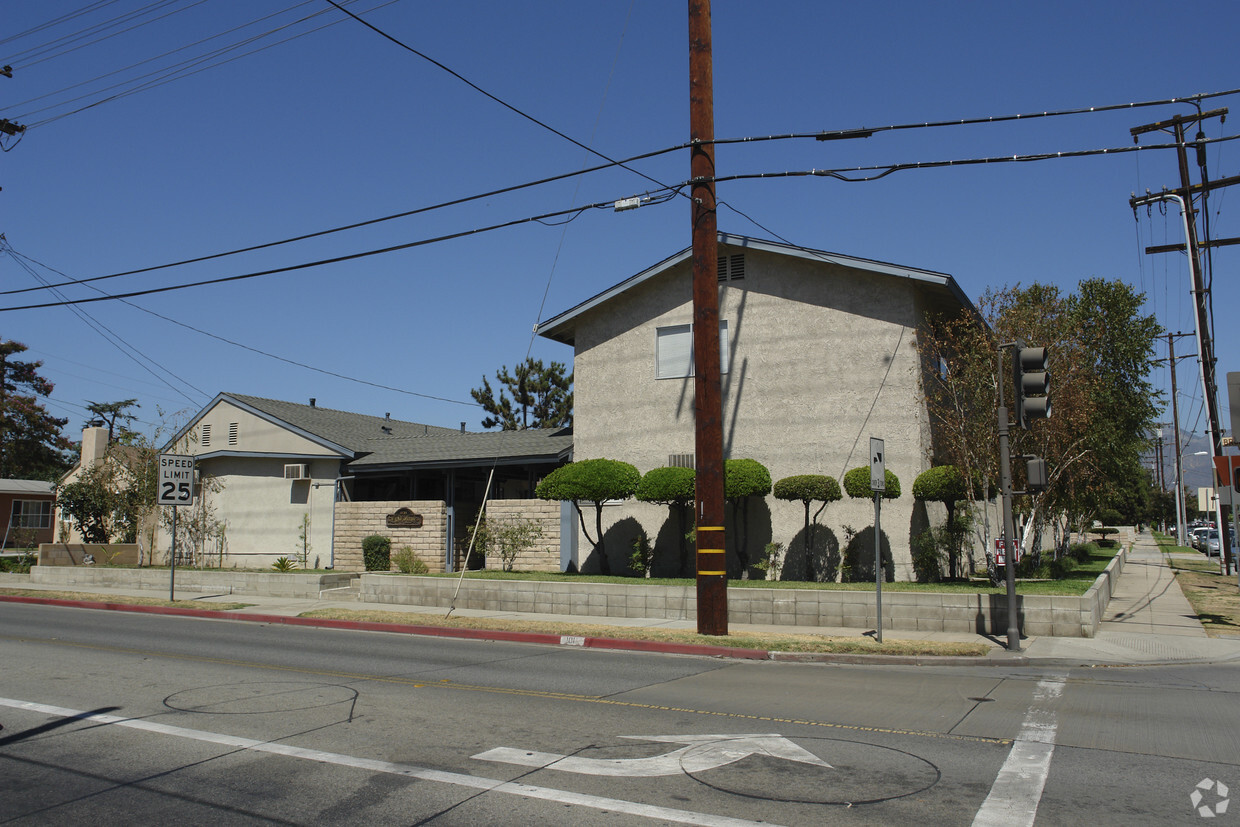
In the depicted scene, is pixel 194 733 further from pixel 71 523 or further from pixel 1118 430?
pixel 71 523

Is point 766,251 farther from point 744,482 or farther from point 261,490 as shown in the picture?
Answer: point 261,490

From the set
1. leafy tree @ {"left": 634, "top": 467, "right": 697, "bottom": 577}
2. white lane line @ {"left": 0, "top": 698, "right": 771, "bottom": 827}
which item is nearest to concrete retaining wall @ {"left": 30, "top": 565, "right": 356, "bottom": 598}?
leafy tree @ {"left": 634, "top": 467, "right": 697, "bottom": 577}

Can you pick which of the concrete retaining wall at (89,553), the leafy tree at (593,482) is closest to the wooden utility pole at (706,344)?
the leafy tree at (593,482)

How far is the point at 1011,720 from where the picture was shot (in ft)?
28.0

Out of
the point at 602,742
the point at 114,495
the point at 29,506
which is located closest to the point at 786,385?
the point at 602,742

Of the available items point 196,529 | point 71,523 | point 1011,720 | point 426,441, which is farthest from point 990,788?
point 71,523

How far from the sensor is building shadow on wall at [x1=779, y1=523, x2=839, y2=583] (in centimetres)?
2081

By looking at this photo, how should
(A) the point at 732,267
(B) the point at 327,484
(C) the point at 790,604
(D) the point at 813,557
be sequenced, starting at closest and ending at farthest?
1. (C) the point at 790,604
2. (D) the point at 813,557
3. (A) the point at 732,267
4. (B) the point at 327,484

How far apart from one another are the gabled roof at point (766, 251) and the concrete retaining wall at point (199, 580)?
28.4 feet

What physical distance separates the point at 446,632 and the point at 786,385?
10145mm

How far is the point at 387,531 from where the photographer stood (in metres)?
26.6

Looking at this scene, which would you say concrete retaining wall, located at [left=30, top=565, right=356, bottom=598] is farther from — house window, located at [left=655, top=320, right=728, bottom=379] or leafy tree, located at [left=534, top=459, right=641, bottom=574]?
house window, located at [left=655, top=320, right=728, bottom=379]

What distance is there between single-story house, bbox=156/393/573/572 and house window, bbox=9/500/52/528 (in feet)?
82.8

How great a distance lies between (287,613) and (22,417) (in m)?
52.5
